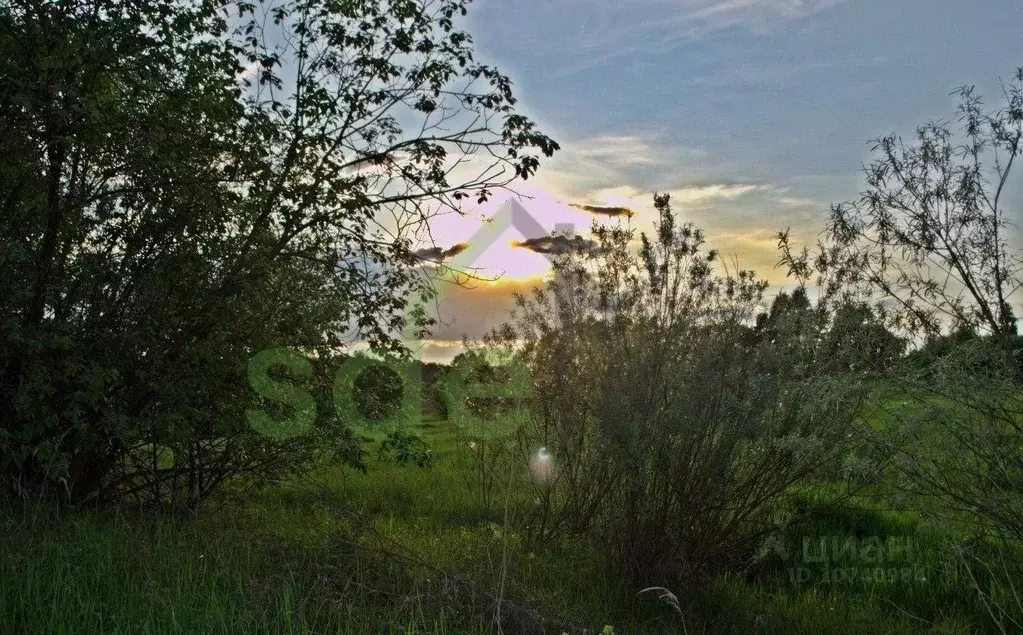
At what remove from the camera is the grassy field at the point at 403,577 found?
14.8 ft

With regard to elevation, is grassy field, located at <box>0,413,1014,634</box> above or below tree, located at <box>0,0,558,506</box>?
below

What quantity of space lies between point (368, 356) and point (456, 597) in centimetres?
316

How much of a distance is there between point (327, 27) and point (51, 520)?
476 centimetres

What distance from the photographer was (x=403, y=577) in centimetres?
530

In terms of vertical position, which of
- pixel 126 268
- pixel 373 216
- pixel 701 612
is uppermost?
pixel 373 216

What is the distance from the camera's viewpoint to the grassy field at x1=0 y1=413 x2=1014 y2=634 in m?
4.52

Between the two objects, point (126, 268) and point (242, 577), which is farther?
point (126, 268)

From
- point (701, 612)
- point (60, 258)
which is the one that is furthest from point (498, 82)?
point (701, 612)

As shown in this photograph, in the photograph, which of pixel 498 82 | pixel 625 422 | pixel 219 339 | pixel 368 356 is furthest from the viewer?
pixel 498 82

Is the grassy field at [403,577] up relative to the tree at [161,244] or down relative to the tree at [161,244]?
down

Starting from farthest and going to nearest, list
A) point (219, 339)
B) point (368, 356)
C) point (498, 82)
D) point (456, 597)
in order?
point (498, 82), point (368, 356), point (219, 339), point (456, 597)

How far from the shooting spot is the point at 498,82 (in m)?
8.16

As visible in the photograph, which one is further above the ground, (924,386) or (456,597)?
(924,386)

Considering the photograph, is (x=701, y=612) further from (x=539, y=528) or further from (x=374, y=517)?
(x=374, y=517)
